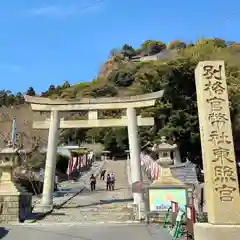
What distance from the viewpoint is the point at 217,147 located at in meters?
7.24

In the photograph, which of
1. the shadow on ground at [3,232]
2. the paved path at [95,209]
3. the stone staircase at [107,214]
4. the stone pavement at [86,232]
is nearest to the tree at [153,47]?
the paved path at [95,209]

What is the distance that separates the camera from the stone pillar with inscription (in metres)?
6.65

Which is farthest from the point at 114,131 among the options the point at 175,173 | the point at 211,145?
the point at 211,145

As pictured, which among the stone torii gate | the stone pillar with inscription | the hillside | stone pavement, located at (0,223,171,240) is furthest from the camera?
the hillside

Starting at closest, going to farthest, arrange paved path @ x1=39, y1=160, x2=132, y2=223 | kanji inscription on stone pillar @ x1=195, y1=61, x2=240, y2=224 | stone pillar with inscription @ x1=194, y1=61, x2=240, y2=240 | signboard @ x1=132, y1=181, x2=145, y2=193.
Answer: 1. stone pillar with inscription @ x1=194, y1=61, x2=240, y2=240
2. kanji inscription on stone pillar @ x1=195, y1=61, x2=240, y2=224
3. signboard @ x1=132, y1=181, x2=145, y2=193
4. paved path @ x1=39, y1=160, x2=132, y2=223

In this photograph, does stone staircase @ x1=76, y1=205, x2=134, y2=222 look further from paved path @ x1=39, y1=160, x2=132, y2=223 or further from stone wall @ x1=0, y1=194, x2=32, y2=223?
stone wall @ x1=0, y1=194, x2=32, y2=223

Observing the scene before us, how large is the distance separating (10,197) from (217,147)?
1011 cm

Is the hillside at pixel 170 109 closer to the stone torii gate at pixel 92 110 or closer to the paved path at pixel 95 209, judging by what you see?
the paved path at pixel 95 209

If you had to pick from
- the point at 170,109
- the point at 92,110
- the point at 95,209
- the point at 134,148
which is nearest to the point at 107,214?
the point at 95,209

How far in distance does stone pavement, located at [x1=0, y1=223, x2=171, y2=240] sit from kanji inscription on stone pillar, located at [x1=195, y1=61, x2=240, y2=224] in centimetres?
384

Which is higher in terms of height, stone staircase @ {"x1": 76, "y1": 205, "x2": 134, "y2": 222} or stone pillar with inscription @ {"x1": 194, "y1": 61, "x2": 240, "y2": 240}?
stone pillar with inscription @ {"x1": 194, "y1": 61, "x2": 240, "y2": 240}

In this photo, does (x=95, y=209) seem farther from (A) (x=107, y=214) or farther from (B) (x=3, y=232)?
(B) (x=3, y=232)

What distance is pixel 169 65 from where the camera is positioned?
37.7 m

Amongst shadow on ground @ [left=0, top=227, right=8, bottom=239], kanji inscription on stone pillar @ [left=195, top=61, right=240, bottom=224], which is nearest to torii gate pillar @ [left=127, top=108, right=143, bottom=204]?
shadow on ground @ [left=0, top=227, right=8, bottom=239]
